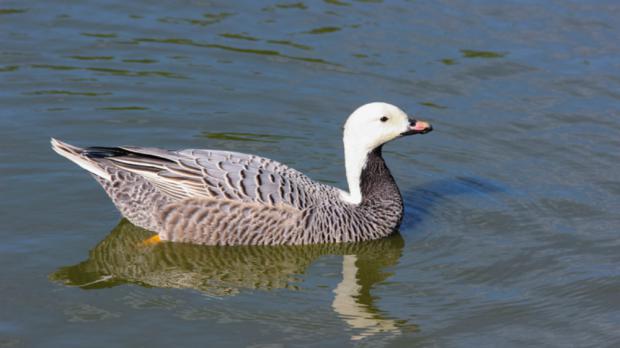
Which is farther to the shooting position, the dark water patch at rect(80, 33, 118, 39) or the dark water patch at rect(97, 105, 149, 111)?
the dark water patch at rect(80, 33, 118, 39)

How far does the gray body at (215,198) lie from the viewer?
10836 mm

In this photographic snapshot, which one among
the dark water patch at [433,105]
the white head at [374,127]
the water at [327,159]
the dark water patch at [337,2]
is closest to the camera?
the water at [327,159]

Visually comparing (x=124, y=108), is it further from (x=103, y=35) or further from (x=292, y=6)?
(x=292, y=6)

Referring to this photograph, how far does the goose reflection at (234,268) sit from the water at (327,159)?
3cm

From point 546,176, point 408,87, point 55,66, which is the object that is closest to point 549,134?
point 546,176

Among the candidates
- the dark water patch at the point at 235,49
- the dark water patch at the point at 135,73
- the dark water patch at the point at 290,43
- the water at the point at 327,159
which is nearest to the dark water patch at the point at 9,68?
the water at the point at 327,159

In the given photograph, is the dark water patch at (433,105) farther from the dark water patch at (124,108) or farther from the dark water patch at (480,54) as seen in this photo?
the dark water patch at (124,108)

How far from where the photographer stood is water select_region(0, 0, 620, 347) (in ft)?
30.9

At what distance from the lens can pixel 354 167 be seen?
448 inches

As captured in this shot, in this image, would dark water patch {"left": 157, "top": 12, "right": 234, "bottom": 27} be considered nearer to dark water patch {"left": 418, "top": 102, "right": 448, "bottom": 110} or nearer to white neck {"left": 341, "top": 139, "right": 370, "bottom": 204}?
dark water patch {"left": 418, "top": 102, "right": 448, "bottom": 110}

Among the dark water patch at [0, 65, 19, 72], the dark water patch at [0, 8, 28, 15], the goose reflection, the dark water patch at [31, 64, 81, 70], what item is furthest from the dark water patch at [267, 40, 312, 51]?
the goose reflection

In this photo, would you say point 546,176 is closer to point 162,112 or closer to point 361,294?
point 361,294

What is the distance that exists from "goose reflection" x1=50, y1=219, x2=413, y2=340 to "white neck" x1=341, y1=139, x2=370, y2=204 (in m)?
0.56

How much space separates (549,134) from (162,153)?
5.07 m
